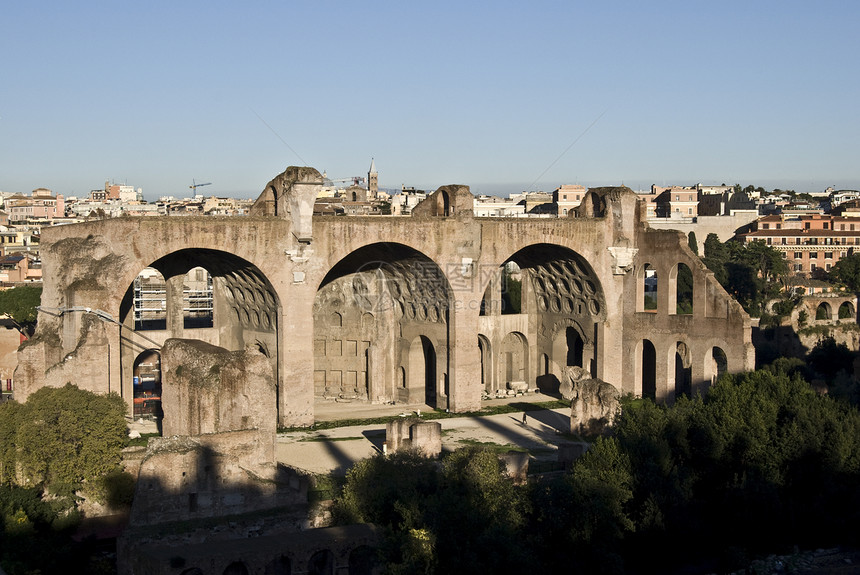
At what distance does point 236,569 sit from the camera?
20453 mm

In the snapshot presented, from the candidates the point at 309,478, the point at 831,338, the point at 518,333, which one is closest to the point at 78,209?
the point at 518,333

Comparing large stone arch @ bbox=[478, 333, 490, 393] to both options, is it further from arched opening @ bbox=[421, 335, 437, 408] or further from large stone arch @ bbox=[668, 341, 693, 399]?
large stone arch @ bbox=[668, 341, 693, 399]

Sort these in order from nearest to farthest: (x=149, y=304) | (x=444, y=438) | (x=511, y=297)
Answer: (x=444, y=438)
(x=149, y=304)
(x=511, y=297)

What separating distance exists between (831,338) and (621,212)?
13.1 metres

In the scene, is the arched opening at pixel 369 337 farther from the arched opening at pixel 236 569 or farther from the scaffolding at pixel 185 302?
the arched opening at pixel 236 569

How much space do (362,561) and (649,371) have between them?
885 inches

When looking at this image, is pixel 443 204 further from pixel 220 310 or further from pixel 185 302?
pixel 185 302

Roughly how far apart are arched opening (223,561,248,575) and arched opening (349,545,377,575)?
2.21m

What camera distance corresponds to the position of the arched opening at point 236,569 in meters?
20.3

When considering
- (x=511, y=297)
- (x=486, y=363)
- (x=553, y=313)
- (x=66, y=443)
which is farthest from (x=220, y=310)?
(x=511, y=297)

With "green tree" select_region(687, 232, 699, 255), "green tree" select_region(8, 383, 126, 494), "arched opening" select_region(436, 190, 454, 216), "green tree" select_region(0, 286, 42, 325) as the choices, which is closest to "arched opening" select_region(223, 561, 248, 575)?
"green tree" select_region(8, 383, 126, 494)

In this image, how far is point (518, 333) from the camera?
41625mm

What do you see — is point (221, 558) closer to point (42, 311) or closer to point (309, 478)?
point (309, 478)

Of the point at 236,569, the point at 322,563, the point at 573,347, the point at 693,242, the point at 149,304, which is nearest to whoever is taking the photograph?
the point at 236,569
